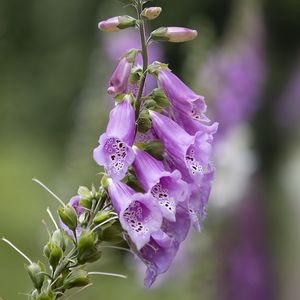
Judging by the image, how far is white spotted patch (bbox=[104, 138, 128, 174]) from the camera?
171 centimetres

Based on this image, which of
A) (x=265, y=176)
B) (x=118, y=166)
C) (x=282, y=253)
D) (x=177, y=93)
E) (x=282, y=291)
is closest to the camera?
(x=118, y=166)

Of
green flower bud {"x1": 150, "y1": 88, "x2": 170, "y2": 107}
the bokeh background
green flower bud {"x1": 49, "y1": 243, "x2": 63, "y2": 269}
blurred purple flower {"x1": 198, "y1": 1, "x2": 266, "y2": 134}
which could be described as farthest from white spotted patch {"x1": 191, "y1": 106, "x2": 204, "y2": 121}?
blurred purple flower {"x1": 198, "y1": 1, "x2": 266, "y2": 134}

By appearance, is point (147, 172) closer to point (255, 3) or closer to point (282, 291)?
point (255, 3)

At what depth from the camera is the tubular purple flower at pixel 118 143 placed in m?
1.71

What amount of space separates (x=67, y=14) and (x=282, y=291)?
719 cm

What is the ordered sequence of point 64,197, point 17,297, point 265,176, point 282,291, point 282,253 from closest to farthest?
point 64,197
point 17,297
point 282,291
point 282,253
point 265,176

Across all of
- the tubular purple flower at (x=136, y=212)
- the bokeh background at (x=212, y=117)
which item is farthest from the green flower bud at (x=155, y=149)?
the bokeh background at (x=212, y=117)

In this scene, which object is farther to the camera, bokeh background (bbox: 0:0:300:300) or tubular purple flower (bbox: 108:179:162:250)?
bokeh background (bbox: 0:0:300:300)

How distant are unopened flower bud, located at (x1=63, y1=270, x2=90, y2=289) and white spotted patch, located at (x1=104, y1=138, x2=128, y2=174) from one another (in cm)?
24

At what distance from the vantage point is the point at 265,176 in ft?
46.8

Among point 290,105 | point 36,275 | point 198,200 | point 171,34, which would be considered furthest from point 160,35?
point 290,105

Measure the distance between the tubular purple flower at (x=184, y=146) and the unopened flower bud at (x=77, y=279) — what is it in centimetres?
31

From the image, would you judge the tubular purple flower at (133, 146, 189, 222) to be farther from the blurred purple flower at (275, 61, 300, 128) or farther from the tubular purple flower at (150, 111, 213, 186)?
the blurred purple flower at (275, 61, 300, 128)

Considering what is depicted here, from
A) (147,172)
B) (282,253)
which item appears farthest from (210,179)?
(282,253)
